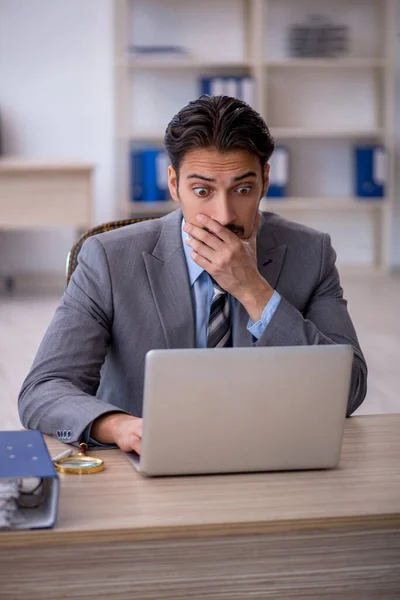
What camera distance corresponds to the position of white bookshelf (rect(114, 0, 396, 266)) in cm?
713

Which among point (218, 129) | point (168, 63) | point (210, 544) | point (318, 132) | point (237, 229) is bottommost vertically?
point (210, 544)

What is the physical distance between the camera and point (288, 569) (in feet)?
3.83

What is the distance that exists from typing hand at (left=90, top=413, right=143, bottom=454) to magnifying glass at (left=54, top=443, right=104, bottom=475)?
0.17ft

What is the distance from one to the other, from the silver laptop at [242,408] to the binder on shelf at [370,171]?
20.4 feet

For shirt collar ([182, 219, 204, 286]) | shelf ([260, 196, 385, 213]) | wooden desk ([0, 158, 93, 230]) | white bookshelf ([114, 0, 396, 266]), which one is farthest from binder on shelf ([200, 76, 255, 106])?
shirt collar ([182, 219, 204, 286])

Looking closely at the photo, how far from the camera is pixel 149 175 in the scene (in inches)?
277

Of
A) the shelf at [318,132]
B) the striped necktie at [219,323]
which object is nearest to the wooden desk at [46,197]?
the shelf at [318,132]

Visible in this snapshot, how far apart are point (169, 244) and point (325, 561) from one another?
0.85 meters

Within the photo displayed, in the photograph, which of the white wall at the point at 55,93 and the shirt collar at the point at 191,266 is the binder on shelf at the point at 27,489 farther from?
the white wall at the point at 55,93

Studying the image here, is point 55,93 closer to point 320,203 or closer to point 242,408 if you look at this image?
point 320,203

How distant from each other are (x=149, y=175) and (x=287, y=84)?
135 cm

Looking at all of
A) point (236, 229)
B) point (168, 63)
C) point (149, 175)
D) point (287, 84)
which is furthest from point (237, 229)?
point (287, 84)

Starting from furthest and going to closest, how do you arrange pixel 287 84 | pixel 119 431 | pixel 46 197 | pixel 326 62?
pixel 287 84 → pixel 326 62 → pixel 46 197 → pixel 119 431

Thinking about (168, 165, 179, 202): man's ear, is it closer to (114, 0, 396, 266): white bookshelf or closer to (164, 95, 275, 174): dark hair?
(164, 95, 275, 174): dark hair
